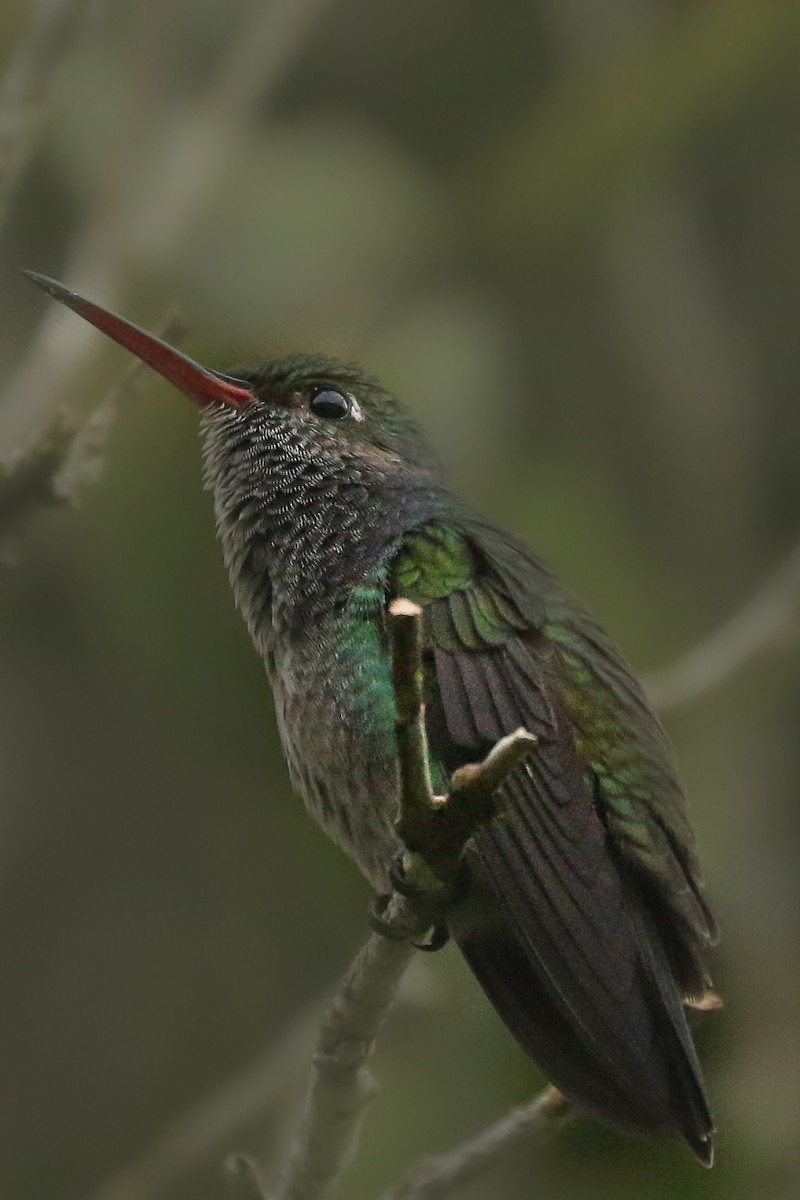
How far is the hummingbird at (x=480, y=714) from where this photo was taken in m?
1.61

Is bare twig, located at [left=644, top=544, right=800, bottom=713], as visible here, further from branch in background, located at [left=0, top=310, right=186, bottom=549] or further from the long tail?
branch in background, located at [left=0, top=310, right=186, bottom=549]

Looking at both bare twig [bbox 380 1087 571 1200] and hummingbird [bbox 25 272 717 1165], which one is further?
bare twig [bbox 380 1087 571 1200]

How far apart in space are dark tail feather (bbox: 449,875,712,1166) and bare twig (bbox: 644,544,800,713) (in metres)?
0.82

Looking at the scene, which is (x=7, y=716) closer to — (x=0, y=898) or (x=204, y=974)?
(x=0, y=898)

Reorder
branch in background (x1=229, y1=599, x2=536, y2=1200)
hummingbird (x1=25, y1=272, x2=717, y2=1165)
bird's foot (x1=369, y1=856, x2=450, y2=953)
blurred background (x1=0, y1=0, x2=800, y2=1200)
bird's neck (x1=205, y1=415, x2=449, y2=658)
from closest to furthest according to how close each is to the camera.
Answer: branch in background (x1=229, y1=599, x2=536, y2=1200)
bird's foot (x1=369, y1=856, x2=450, y2=953)
hummingbird (x1=25, y1=272, x2=717, y2=1165)
bird's neck (x1=205, y1=415, x2=449, y2=658)
blurred background (x1=0, y1=0, x2=800, y2=1200)

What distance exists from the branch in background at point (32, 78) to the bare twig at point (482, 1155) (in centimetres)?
110

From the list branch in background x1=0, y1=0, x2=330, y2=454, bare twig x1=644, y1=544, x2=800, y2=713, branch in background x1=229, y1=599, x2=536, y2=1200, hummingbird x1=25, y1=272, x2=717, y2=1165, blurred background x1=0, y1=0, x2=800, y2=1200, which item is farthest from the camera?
bare twig x1=644, y1=544, x2=800, y2=713

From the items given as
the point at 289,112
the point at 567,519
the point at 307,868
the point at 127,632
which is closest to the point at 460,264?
the point at 289,112

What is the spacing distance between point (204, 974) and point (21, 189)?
5.15 feet

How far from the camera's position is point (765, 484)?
Answer: 3799 millimetres

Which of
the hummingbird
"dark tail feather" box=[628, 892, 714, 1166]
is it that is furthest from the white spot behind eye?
"dark tail feather" box=[628, 892, 714, 1166]

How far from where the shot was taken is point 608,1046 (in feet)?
5.21

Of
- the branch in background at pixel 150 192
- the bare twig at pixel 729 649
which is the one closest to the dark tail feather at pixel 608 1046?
the branch in background at pixel 150 192

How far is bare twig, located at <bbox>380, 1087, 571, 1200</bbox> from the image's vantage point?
1.76 meters
